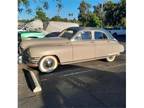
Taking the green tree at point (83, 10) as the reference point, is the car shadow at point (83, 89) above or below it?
below

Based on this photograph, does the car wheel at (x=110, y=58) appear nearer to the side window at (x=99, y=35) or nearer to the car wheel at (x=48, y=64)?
the side window at (x=99, y=35)

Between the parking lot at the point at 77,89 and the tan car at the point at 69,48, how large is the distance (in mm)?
346

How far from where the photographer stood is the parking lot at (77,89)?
14.8ft

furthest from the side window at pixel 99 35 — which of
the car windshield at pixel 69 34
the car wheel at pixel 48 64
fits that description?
the car wheel at pixel 48 64

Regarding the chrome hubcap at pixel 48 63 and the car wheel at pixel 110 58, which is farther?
the car wheel at pixel 110 58

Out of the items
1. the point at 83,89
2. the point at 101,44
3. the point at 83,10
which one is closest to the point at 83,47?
the point at 101,44

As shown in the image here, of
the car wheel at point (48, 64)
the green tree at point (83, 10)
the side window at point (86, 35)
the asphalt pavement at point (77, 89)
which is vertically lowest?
the asphalt pavement at point (77, 89)

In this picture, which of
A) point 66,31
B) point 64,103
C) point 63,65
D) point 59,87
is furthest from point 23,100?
point 66,31

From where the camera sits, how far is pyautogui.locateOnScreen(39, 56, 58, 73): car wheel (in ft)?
25.4

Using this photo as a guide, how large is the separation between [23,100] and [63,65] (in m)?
4.24

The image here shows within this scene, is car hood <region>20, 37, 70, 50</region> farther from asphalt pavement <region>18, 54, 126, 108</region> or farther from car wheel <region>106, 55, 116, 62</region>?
car wheel <region>106, 55, 116, 62</region>
